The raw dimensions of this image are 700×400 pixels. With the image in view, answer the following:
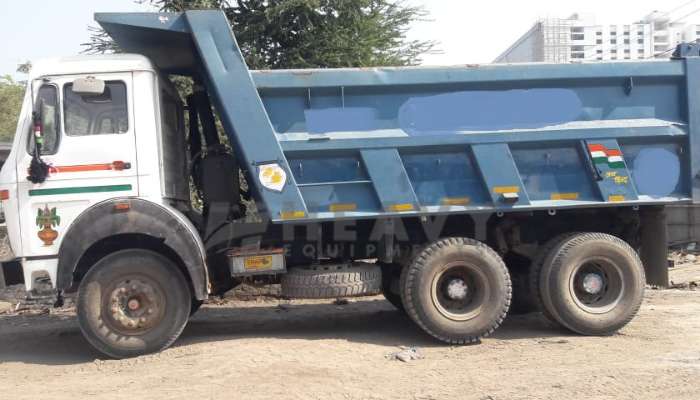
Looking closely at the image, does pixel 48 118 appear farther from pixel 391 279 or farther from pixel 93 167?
pixel 391 279

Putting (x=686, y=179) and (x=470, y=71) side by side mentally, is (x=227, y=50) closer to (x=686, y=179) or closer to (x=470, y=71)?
(x=470, y=71)

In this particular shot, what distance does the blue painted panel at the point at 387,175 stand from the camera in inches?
225

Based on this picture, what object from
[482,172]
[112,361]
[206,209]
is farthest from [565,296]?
[112,361]

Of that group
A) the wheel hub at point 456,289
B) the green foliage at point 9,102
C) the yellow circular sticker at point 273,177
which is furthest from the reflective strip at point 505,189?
the green foliage at point 9,102

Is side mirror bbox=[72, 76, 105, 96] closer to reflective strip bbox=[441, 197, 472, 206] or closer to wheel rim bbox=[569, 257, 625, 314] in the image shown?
reflective strip bbox=[441, 197, 472, 206]

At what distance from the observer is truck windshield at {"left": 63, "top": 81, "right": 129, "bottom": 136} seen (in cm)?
550

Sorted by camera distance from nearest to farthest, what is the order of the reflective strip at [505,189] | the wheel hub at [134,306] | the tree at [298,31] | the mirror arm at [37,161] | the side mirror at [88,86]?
1. the mirror arm at [37,161]
2. the side mirror at [88,86]
3. the wheel hub at [134,306]
4. the reflective strip at [505,189]
5. the tree at [298,31]

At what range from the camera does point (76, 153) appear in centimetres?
546

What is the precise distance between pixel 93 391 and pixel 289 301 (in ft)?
13.5

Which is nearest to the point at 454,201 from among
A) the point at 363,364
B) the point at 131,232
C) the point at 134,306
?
the point at 363,364

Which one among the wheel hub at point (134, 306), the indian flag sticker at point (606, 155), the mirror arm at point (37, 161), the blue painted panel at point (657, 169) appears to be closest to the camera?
the mirror arm at point (37, 161)

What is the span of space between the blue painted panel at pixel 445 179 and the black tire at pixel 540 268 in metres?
0.88

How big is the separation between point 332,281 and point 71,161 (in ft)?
8.49

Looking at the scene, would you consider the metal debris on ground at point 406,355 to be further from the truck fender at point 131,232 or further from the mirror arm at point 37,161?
the mirror arm at point 37,161
